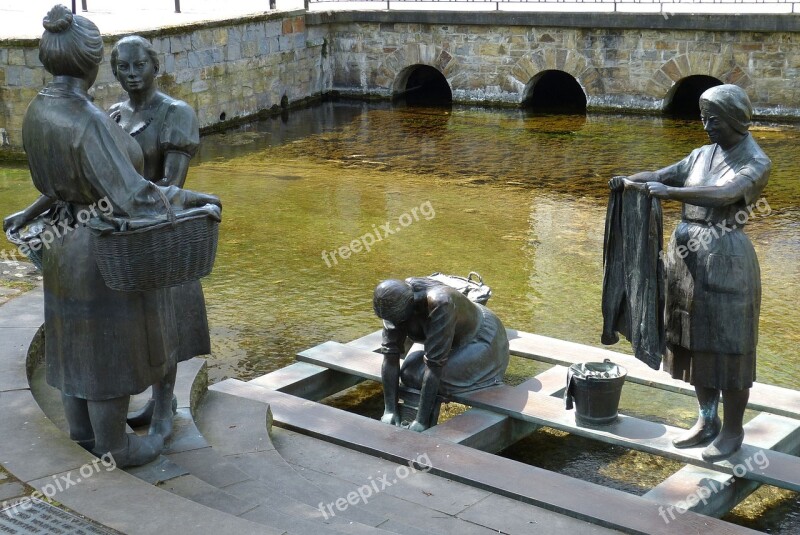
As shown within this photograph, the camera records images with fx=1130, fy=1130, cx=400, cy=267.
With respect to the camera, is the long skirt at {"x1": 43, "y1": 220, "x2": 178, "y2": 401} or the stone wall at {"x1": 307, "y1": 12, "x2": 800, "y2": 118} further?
the stone wall at {"x1": 307, "y1": 12, "x2": 800, "y2": 118}

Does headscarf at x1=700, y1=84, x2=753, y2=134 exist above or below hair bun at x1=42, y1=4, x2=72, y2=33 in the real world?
below

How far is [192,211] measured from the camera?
14.0ft

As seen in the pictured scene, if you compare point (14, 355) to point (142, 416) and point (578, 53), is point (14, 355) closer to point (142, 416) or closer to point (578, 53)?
point (142, 416)

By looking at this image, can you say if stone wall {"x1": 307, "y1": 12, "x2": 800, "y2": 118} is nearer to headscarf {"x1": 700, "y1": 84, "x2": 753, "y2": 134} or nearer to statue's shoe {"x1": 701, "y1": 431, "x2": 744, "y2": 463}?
headscarf {"x1": 700, "y1": 84, "x2": 753, "y2": 134}

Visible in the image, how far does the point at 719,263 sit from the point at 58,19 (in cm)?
299

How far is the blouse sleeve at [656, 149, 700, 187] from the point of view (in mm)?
5375

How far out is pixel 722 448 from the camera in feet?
17.4

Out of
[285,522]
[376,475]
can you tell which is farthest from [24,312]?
[285,522]

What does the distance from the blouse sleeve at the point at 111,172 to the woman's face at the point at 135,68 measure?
0.71 meters

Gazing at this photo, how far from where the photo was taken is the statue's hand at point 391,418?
606 centimetres

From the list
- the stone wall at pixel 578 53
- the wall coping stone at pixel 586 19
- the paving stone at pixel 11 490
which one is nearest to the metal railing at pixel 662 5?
the wall coping stone at pixel 586 19

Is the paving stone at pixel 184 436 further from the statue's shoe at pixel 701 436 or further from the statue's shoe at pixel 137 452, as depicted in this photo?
the statue's shoe at pixel 701 436

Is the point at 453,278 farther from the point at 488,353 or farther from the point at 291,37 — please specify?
the point at 291,37

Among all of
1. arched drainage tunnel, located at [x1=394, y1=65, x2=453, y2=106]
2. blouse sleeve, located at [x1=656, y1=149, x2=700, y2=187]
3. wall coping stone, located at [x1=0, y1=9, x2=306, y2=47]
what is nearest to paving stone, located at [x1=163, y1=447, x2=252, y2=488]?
blouse sleeve, located at [x1=656, y1=149, x2=700, y2=187]
